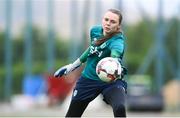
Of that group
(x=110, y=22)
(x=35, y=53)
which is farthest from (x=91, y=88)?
(x=35, y=53)

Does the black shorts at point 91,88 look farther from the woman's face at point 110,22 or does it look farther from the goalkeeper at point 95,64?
the woman's face at point 110,22

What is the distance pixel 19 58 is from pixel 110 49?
3699 centimetres

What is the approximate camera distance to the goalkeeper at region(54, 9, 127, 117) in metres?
7.88

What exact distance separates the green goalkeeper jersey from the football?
0.08m

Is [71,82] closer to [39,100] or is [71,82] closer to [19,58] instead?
[39,100]

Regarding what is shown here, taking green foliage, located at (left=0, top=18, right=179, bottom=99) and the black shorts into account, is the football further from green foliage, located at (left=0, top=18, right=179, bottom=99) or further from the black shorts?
green foliage, located at (left=0, top=18, right=179, bottom=99)

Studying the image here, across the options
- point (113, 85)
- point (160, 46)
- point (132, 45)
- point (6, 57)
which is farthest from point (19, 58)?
point (113, 85)

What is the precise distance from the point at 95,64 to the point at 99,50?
0.18 metres

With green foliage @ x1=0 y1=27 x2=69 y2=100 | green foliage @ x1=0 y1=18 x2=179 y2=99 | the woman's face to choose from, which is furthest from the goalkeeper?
green foliage @ x1=0 y1=27 x2=69 y2=100

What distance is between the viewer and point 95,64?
8086mm

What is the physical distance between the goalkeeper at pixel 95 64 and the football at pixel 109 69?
7cm

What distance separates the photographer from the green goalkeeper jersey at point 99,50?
7824 millimetres

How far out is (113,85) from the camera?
8031mm

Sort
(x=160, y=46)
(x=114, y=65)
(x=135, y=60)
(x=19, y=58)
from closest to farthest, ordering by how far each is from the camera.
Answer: (x=114, y=65)
(x=160, y=46)
(x=135, y=60)
(x=19, y=58)
